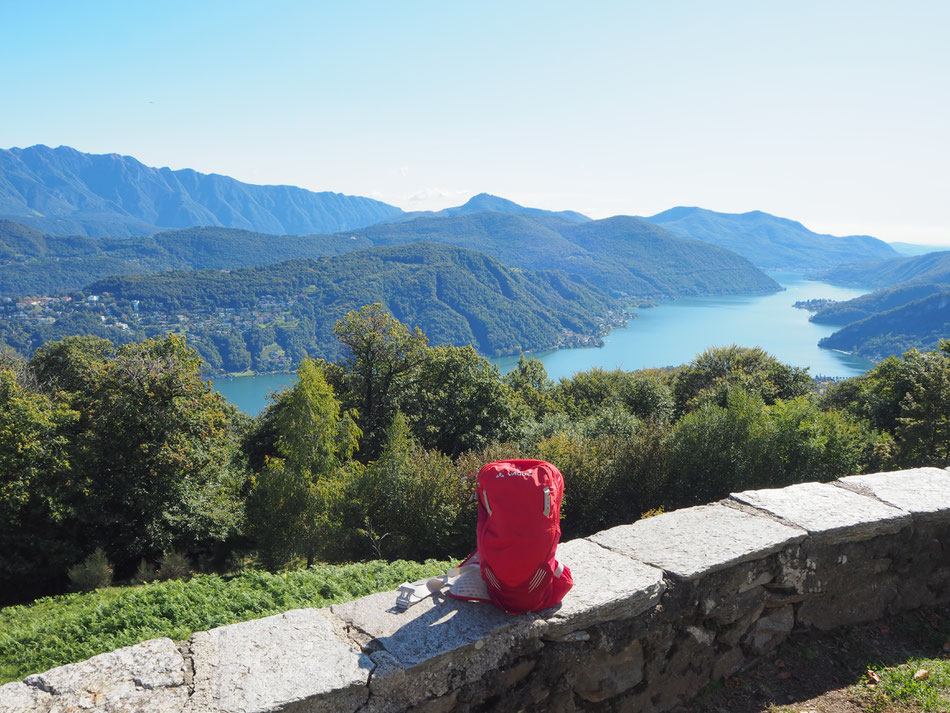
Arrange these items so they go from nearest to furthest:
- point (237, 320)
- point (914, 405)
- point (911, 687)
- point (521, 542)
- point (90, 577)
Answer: point (521, 542), point (911, 687), point (90, 577), point (914, 405), point (237, 320)

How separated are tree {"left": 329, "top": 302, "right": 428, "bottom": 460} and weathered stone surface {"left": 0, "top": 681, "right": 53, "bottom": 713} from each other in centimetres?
2296

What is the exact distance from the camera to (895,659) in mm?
4000

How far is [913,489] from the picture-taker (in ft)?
15.7

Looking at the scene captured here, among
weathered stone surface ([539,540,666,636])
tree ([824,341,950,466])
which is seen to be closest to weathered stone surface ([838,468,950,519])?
weathered stone surface ([539,540,666,636])

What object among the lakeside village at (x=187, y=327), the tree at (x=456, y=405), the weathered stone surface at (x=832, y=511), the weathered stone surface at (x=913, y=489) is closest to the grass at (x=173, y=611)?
the weathered stone surface at (x=832, y=511)

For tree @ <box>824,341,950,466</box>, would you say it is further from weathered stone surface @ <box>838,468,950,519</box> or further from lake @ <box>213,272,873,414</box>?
lake @ <box>213,272,873,414</box>

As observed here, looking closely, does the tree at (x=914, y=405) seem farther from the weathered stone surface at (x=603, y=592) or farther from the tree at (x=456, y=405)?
the tree at (x=456, y=405)

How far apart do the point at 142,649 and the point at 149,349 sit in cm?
2551

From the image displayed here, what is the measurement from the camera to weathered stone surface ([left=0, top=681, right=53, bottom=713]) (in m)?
2.49

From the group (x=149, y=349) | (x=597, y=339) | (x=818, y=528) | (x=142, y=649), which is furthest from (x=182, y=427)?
(x=597, y=339)

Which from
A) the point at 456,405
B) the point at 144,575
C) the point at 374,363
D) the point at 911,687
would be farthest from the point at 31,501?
the point at 911,687

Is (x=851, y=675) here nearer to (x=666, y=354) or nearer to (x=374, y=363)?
(x=374, y=363)

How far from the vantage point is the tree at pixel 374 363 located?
26016mm

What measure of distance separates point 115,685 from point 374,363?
2386cm
